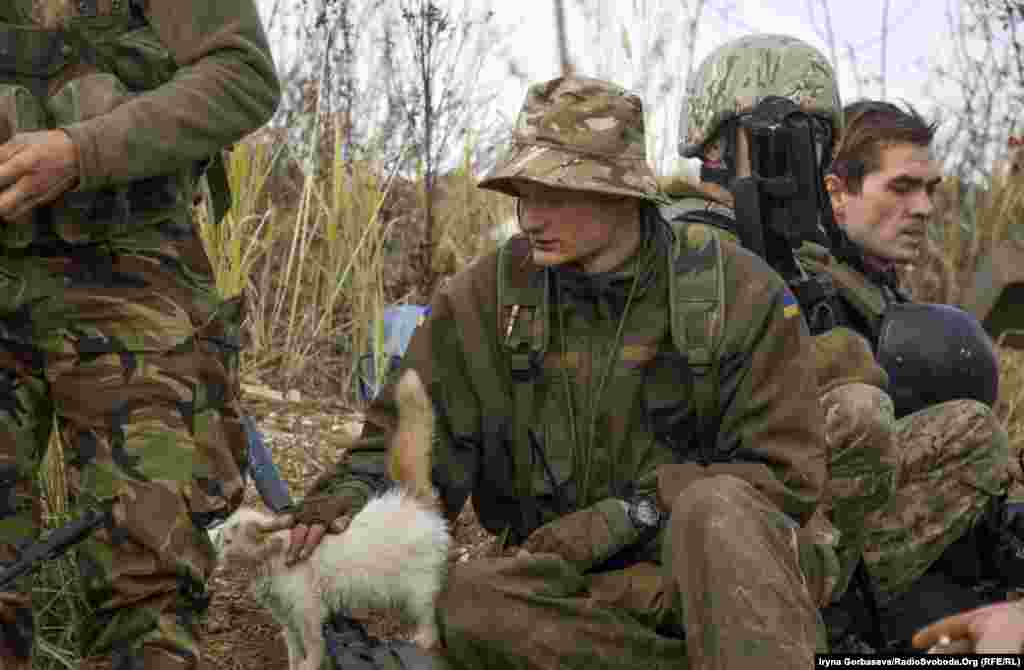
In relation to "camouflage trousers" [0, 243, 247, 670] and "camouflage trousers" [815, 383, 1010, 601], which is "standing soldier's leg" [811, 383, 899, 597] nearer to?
"camouflage trousers" [815, 383, 1010, 601]

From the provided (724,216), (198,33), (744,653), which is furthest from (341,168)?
(744,653)

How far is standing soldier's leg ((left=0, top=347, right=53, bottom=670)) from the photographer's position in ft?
10.6

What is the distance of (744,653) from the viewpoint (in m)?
3.28

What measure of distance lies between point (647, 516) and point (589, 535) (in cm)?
14

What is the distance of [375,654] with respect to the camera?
11.5 feet

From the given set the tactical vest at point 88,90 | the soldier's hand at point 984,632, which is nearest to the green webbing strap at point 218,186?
the tactical vest at point 88,90

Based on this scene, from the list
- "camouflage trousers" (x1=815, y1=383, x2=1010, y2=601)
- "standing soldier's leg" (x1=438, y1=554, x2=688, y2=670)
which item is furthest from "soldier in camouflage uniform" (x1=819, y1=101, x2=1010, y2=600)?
"standing soldier's leg" (x1=438, y1=554, x2=688, y2=670)

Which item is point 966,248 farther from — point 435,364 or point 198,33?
point 198,33

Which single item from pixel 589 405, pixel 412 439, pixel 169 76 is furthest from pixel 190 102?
pixel 589 405

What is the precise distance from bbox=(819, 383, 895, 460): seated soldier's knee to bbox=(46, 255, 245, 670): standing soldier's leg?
1.63 m

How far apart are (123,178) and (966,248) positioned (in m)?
6.28

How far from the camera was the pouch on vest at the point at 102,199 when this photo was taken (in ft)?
10.5

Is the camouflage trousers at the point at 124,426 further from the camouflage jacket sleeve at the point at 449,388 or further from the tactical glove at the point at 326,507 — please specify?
the camouflage jacket sleeve at the point at 449,388

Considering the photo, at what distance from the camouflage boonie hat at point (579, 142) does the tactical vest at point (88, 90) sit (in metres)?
0.79
